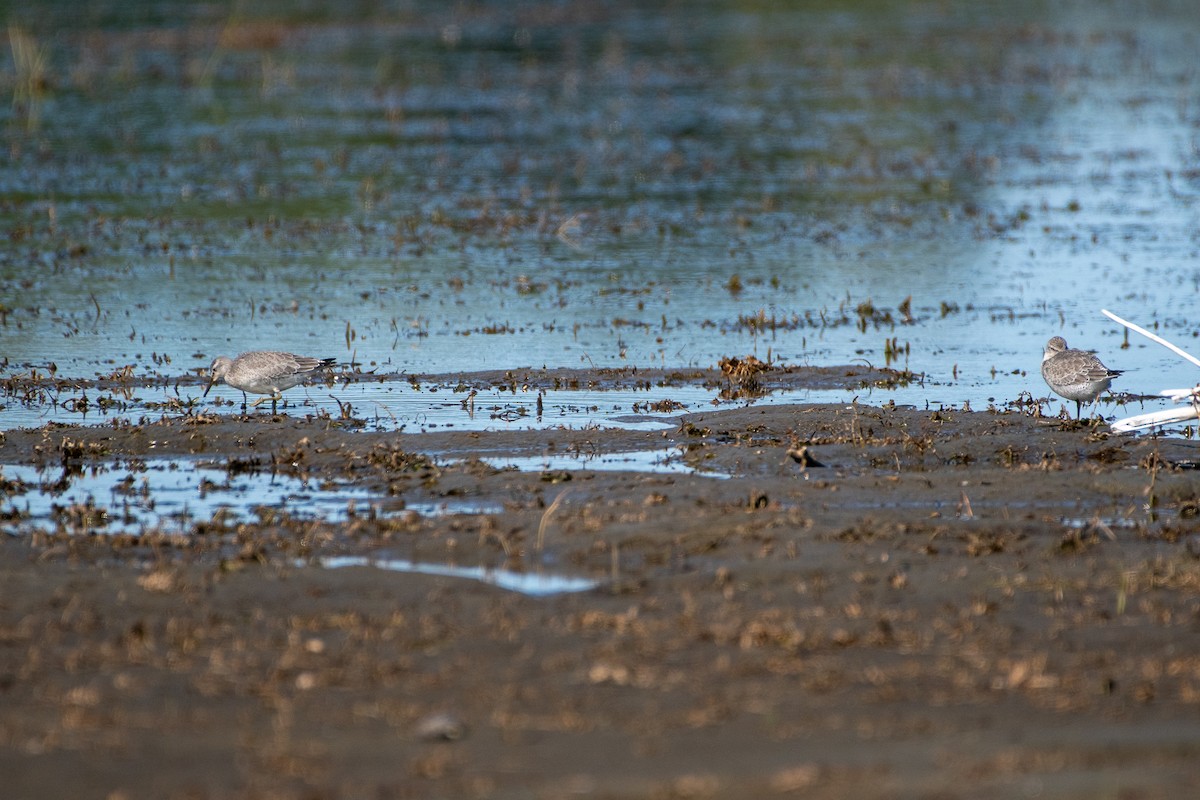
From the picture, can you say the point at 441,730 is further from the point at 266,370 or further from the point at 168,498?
the point at 266,370

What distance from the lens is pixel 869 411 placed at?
42.8 ft

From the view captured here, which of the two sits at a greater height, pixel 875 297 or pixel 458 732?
pixel 875 297

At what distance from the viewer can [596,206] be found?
992 inches

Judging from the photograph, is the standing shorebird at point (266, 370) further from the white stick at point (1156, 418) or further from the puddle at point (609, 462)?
the white stick at point (1156, 418)

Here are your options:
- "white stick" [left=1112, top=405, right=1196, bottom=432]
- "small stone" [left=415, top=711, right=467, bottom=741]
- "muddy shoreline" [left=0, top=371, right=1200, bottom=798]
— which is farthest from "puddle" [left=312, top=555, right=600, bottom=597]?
"white stick" [left=1112, top=405, right=1196, bottom=432]

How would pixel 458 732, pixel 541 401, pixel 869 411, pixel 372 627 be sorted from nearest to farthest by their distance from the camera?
pixel 458 732
pixel 372 627
pixel 869 411
pixel 541 401

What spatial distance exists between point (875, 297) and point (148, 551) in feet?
39.1

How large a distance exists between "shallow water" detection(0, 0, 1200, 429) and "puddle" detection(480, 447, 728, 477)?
153cm

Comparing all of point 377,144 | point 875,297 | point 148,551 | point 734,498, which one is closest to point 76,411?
point 148,551

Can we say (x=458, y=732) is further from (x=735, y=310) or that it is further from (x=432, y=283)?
(x=432, y=283)

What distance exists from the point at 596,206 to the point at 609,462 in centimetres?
1368

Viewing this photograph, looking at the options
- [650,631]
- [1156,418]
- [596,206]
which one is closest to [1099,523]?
[1156,418]

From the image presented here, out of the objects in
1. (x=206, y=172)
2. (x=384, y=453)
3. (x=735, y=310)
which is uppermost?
(x=206, y=172)

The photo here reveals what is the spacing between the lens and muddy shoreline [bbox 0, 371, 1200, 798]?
20.9ft
